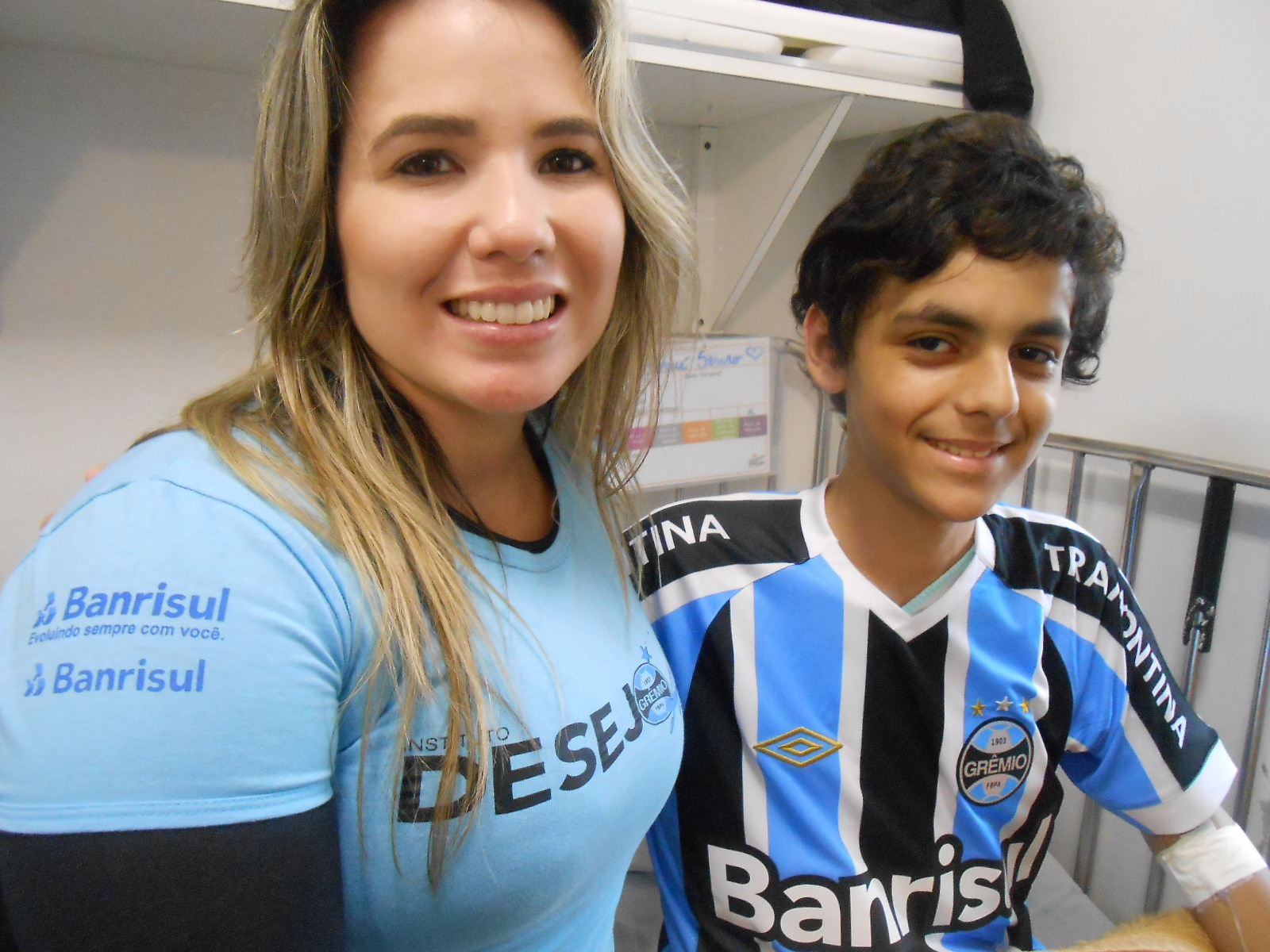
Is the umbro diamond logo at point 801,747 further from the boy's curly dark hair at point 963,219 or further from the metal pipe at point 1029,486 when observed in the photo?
the metal pipe at point 1029,486

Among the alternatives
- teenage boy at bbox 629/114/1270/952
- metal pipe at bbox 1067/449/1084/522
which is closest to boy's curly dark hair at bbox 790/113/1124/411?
teenage boy at bbox 629/114/1270/952

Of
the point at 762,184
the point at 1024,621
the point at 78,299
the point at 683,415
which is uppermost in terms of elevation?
the point at 762,184

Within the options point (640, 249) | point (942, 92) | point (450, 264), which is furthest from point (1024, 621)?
A: point (942, 92)

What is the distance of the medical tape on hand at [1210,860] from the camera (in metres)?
0.77

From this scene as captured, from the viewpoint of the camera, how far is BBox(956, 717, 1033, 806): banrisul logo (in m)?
0.80

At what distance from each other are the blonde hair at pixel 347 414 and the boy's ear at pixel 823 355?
0.95 feet

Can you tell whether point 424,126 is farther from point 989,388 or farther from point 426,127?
point 989,388

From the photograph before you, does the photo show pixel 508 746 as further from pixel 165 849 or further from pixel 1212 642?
pixel 1212 642

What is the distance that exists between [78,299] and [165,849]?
93 cm

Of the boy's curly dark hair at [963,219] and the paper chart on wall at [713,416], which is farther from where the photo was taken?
the paper chart on wall at [713,416]

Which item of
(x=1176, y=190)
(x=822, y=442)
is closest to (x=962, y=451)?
(x=1176, y=190)

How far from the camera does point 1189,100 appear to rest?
3.33ft

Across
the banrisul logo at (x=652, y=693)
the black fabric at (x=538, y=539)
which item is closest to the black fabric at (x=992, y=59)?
the black fabric at (x=538, y=539)

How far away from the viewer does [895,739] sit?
801 mm
